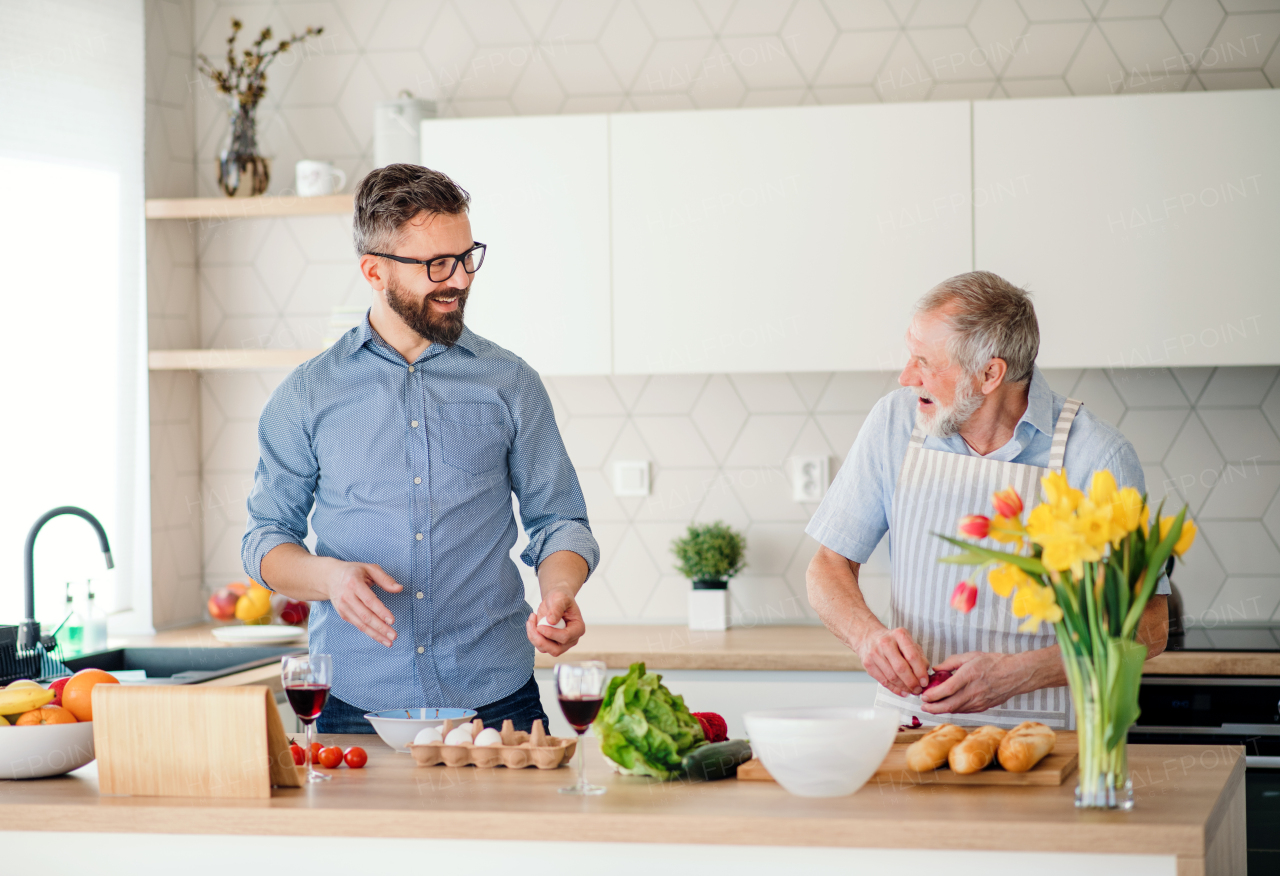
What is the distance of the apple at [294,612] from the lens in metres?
3.30

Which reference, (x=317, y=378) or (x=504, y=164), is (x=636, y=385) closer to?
(x=504, y=164)

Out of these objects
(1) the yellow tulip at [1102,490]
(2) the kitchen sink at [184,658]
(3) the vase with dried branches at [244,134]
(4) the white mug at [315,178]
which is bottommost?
(2) the kitchen sink at [184,658]

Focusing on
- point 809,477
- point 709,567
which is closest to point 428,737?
point 709,567

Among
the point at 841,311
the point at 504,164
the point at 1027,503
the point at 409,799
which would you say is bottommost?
the point at 409,799

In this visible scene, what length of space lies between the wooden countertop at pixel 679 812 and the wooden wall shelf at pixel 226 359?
1.81 m

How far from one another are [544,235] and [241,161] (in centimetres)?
94

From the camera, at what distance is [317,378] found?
2.04 meters

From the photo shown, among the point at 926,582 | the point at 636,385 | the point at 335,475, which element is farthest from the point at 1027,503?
the point at 636,385

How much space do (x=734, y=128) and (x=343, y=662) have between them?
1.68m

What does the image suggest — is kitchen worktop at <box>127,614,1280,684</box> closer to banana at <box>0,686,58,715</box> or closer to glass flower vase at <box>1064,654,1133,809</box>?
banana at <box>0,686,58,715</box>

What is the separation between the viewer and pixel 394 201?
1.91m

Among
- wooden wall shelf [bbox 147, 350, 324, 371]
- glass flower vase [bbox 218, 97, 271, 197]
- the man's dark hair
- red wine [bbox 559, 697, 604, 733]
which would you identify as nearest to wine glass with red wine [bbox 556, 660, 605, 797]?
red wine [bbox 559, 697, 604, 733]

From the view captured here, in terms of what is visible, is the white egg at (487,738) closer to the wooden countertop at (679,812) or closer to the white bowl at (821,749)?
the wooden countertop at (679,812)

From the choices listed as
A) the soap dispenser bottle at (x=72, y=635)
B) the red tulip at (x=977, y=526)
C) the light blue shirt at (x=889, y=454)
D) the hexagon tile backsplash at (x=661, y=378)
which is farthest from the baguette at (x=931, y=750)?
the soap dispenser bottle at (x=72, y=635)
